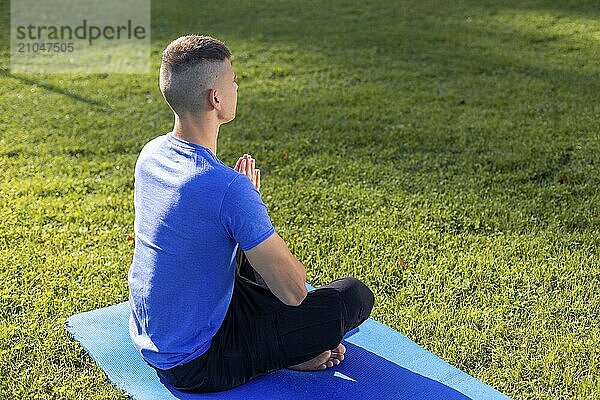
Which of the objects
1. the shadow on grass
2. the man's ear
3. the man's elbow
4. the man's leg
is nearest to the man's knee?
the man's leg

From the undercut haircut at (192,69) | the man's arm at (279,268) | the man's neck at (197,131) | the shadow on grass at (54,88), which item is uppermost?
the undercut haircut at (192,69)

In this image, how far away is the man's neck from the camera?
2.64m

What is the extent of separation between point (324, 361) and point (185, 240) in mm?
780

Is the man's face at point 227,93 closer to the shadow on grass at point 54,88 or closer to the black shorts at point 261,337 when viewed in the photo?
the black shorts at point 261,337

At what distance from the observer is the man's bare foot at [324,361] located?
2986 millimetres

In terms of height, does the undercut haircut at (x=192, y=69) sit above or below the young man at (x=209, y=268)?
above

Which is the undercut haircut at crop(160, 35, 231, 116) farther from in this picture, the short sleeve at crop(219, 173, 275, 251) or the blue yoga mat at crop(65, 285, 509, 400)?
the blue yoga mat at crop(65, 285, 509, 400)

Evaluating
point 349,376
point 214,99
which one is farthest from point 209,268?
point 349,376

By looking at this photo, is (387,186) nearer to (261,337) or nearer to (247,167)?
(247,167)

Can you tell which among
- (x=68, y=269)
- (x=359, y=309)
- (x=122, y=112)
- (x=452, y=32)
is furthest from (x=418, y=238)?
(x=452, y=32)

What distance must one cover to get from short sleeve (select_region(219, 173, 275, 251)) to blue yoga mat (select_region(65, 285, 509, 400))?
0.66 meters

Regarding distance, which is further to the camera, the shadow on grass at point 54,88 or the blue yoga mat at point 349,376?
the shadow on grass at point 54,88

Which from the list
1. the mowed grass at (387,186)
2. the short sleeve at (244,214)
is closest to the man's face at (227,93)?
the short sleeve at (244,214)

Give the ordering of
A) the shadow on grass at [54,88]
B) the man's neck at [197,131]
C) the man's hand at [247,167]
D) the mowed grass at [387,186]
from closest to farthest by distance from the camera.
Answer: the man's neck at [197,131] < the man's hand at [247,167] < the mowed grass at [387,186] < the shadow on grass at [54,88]
